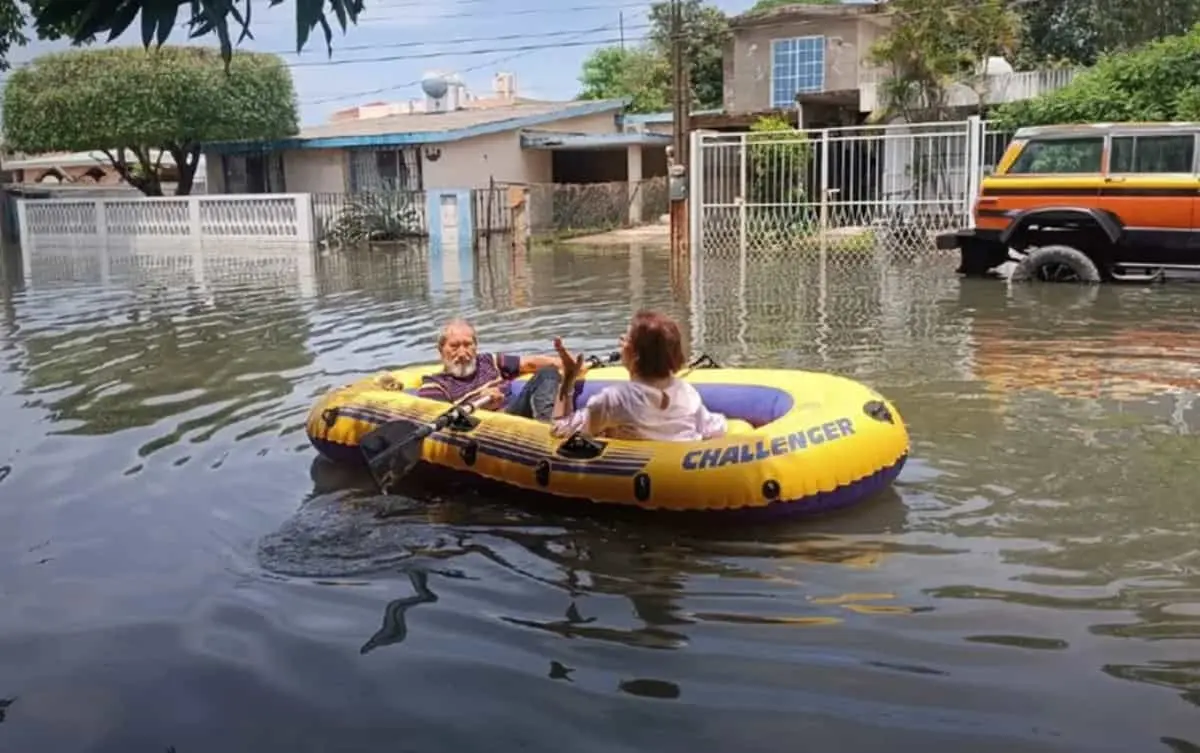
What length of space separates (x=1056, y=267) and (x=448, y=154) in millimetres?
20101

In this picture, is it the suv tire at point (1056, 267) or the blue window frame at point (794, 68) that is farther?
the blue window frame at point (794, 68)

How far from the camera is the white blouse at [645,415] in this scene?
5887 mm

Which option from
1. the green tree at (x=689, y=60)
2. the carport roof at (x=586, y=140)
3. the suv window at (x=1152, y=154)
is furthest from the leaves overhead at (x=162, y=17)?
the green tree at (x=689, y=60)

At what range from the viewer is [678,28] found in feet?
84.1

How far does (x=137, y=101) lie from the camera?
3116cm

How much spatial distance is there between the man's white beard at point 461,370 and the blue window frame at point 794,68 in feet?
81.3

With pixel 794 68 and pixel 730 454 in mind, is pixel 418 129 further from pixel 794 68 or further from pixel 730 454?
pixel 730 454

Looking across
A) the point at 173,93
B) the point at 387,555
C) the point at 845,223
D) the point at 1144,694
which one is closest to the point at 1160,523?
the point at 1144,694

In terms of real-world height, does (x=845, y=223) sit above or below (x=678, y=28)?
below

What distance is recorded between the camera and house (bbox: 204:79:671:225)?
31688mm

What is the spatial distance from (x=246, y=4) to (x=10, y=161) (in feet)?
156

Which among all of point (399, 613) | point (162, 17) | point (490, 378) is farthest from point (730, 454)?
point (162, 17)

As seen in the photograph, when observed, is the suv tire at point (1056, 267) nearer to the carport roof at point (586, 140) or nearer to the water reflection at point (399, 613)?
the water reflection at point (399, 613)

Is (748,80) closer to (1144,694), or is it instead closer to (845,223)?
(845,223)
